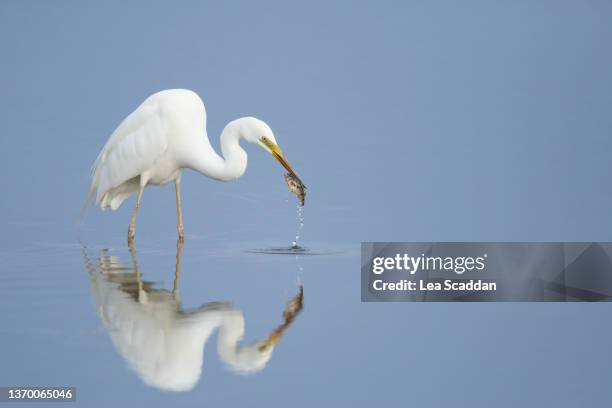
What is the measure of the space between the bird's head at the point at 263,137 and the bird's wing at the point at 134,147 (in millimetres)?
1174

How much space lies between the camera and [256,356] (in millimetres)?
7586

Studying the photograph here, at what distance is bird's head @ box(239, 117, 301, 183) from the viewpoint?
43.7 feet

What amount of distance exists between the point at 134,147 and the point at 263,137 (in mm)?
1907

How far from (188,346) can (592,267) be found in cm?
442

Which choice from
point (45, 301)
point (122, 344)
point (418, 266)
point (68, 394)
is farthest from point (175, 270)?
point (68, 394)

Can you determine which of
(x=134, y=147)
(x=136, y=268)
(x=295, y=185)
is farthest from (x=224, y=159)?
(x=136, y=268)

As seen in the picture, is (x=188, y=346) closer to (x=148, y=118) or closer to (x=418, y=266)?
(x=418, y=266)

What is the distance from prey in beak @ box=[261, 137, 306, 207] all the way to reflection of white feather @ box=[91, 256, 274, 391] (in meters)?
3.35

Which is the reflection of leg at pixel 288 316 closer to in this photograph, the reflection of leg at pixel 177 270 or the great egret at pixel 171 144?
the reflection of leg at pixel 177 270

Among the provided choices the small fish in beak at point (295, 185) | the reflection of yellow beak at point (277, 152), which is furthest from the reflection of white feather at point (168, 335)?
the reflection of yellow beak at point (277, 152)

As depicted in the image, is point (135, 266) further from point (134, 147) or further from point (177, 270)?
point (134, 147)

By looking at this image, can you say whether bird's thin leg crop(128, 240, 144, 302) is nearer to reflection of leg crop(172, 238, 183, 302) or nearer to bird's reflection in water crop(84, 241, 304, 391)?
bird's reflection in water crop(84, 241, 304, 391)

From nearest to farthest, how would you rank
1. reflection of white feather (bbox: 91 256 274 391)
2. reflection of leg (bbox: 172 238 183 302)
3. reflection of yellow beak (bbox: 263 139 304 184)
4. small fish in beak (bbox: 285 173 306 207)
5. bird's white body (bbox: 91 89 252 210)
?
1. reflection of white feather (bbox: 91 256 274 391)
2. reflection of leg (bbox: 172 238 183 302)
3. small fish in beak (bbox: 285 173 306 207)
4. reflection of yellow beak (bbox: 263 139 304 184)
5. bird's white body (bbox: 91 89 252 210)

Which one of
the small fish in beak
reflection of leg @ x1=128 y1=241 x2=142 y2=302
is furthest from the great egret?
the small fish in beak
